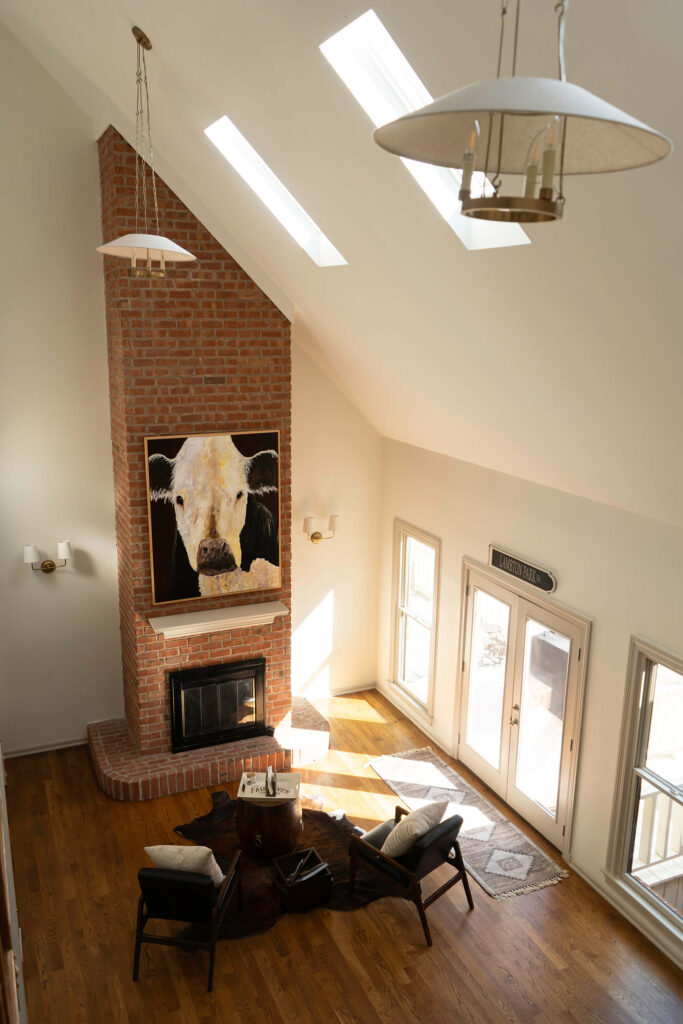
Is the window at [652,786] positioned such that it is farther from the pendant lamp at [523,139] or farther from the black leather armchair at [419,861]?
the pendant lamp at [523,139]

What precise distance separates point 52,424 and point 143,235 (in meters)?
3.56

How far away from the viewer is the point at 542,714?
6312 millimetres

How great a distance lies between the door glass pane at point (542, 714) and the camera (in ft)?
20.1

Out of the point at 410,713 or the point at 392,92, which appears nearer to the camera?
the point at 392,92

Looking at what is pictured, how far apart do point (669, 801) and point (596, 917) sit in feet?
3.25

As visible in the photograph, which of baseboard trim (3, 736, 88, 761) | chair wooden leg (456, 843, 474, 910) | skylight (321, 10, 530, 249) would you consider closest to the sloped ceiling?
skylight (321, 10, 530, 249)

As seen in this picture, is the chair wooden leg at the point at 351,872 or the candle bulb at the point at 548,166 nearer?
the candle bulb at the point at 548,166

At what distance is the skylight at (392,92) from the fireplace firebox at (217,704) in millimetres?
4598

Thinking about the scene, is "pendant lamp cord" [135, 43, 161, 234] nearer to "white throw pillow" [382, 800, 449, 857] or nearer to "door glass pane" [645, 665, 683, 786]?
"white throw pillow" [382, 800, 449, 857]

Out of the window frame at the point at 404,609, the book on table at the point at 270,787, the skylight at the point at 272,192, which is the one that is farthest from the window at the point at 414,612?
the skylight at the point at 272,192

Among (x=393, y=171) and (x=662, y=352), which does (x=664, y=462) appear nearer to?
(x=662, y=352)

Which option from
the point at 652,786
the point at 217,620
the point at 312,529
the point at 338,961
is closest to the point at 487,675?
the point at 652,786

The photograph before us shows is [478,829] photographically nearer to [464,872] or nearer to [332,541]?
[464,872]

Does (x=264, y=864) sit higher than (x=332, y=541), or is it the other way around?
(x=332, y=541)
